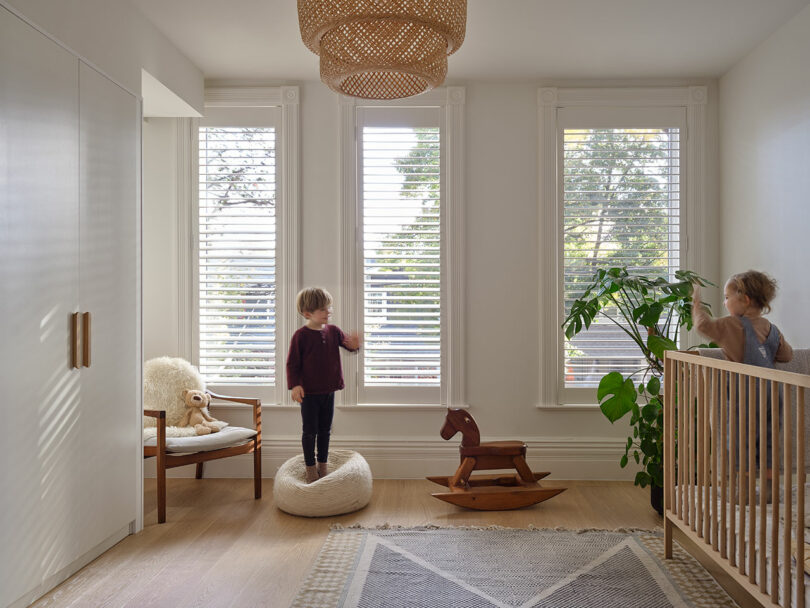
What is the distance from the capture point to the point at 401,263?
399cm

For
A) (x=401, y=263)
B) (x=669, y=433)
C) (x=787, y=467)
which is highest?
(x=401, y=263)

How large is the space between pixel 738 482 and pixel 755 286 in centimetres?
109

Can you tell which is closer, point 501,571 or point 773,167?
point 501,571

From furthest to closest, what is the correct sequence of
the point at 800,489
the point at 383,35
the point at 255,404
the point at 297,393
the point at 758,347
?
the point at 255,404 → the point at 297,393 → the point at 758,347 → the point at 383,35 → the point at 800,489

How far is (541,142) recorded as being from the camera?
3984 mm

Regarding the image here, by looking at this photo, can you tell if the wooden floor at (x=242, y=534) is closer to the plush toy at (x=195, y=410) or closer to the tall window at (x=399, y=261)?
the plush toy at (x=195, y=410)

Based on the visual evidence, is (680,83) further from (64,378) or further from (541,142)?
(64,378)

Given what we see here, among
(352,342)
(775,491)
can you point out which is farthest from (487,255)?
(775,491)

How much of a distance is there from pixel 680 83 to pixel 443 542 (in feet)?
10.0

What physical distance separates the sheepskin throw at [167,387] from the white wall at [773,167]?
10.1 feet

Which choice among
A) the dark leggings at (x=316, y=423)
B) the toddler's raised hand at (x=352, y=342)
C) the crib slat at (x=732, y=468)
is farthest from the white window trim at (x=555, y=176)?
the crib slat at (x=732, y=468)

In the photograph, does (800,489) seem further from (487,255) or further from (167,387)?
(167,387)

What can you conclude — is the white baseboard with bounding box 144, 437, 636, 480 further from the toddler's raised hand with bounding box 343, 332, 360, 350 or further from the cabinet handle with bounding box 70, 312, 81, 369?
the cabinet handle with bounding box 70, 312, 81, 369

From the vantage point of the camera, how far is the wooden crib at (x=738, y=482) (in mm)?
1632
